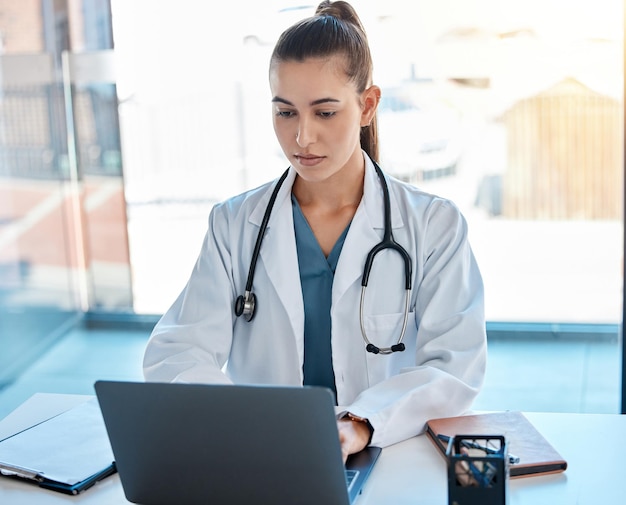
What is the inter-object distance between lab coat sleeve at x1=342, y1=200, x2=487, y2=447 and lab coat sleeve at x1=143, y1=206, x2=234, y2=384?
1.03 feet

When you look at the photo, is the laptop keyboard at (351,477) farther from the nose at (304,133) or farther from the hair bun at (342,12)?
the hair bun at (342,12)

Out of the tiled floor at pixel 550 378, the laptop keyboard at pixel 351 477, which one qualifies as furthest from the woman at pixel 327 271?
the tiled floor at pixel 550 378

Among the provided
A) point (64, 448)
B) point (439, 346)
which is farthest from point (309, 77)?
point (64, 448)

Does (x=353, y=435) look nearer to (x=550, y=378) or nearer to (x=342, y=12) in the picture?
(x=342, y=12)

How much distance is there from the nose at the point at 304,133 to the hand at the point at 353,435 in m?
0.51

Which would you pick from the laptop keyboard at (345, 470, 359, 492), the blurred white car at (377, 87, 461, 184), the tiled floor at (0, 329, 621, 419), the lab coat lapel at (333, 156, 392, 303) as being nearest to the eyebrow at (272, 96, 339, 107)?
the lab coat lapel at (333, 156, 392, 303)

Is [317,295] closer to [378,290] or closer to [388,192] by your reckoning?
[378,290]

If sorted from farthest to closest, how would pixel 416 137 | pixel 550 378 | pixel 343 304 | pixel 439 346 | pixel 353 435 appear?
pixel 550 378, pixel 416 137, pixel 343 304, pixel 439 346, pixel 353 435

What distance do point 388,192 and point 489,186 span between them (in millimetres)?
1296

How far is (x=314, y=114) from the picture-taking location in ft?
5.53

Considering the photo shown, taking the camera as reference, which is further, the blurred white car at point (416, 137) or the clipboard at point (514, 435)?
the blurred white car at point (416, 137)

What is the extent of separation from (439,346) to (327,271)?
0.94 feet

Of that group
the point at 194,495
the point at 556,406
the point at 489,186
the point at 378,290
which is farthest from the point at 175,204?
the point at 194,495

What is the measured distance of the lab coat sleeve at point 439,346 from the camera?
4.94 ft
